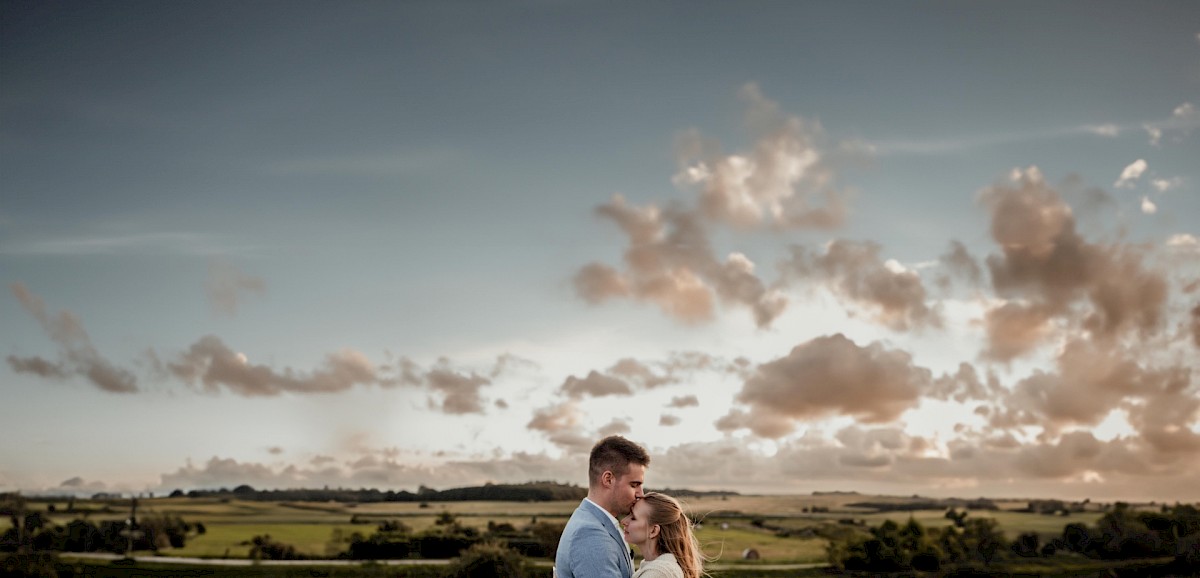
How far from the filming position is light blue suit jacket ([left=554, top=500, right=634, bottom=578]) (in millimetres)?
6094

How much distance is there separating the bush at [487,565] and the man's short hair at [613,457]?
40815 mm

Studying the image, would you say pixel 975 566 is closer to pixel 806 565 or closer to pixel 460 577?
pixel 806 565

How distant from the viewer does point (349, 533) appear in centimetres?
7131

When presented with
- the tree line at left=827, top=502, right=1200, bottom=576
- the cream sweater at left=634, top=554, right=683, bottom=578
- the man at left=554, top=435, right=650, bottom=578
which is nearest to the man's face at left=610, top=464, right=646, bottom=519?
the man at left=554, top=435, right=650, bottom=578

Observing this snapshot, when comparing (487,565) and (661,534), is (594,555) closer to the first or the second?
(661,534)

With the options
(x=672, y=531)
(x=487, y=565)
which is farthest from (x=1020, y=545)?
(x=672, y=531)

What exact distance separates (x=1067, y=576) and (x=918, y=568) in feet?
36.3

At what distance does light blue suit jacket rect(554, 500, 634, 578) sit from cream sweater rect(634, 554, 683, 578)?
33cm

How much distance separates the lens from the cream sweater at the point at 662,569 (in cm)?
670

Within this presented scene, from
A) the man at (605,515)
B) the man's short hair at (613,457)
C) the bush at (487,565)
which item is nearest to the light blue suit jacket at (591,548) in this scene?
the man at (605,515)

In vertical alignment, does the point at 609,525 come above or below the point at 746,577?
above

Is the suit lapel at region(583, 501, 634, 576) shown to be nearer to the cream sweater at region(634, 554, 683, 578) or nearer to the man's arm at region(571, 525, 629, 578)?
the man's arm at region(571, 525, 629, 578)

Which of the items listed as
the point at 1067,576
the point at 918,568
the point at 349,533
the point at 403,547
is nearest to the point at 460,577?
the point at 403,547

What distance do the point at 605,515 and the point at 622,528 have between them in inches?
29.9
